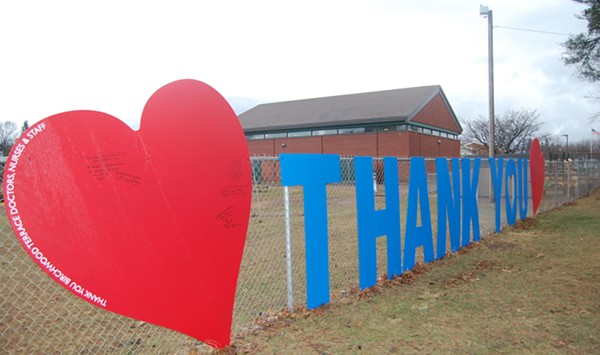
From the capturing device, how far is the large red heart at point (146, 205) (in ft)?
8.84

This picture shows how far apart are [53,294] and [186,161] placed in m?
3.78

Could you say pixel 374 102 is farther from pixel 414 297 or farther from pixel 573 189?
pixel 414 297

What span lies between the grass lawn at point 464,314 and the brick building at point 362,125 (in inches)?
980

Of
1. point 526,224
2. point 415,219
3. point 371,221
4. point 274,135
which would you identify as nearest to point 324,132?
point 274,135

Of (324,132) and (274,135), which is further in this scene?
(274,135)

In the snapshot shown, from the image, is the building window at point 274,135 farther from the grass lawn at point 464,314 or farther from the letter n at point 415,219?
the letter n at point 415,219

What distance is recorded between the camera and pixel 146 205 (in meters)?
3.22

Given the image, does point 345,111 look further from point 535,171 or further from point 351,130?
point 535,171

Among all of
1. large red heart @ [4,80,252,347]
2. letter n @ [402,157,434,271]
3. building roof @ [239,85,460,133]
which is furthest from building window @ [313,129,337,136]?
large red heart @ [4,80,252,347]

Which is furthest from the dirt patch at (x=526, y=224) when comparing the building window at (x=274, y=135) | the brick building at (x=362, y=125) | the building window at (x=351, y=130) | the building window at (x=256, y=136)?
the building window at (x=256, y=136)

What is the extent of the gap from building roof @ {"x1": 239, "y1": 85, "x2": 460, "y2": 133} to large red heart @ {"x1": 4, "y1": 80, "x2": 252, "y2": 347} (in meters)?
29.0

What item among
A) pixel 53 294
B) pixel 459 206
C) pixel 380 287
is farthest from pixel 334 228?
pixel 53 294

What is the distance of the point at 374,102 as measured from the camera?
117ft

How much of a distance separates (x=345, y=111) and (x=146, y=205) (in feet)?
108
